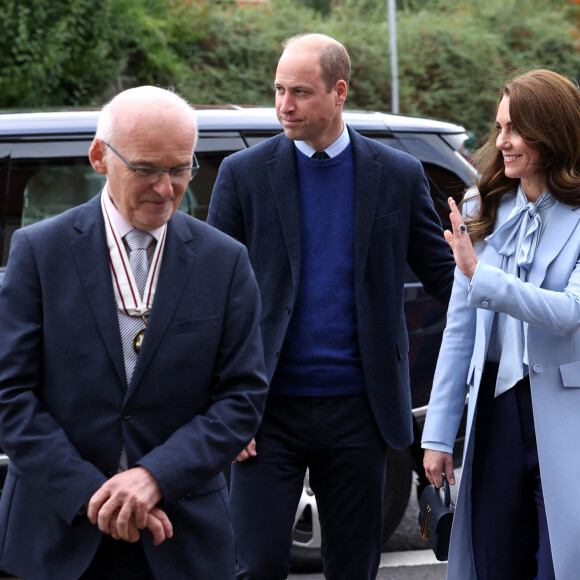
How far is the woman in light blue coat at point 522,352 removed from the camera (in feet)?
10.4

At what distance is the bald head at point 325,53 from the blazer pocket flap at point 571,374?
120cm

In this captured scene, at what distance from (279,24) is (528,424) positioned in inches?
683

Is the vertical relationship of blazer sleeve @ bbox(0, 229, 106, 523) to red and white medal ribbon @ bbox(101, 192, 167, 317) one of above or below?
below

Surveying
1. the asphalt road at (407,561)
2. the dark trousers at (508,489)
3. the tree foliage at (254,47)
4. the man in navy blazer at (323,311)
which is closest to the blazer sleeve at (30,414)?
the man in navy blazer at (323,311)

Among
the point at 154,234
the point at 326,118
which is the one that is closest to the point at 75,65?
the point at 326,118

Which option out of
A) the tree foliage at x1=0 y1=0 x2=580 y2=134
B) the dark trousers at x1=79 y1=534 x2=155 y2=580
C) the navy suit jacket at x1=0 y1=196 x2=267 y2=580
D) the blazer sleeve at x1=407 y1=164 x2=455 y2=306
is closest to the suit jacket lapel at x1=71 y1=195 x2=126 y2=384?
the navy suit jacket at x1=0 y1=196 x2=267 y2=580

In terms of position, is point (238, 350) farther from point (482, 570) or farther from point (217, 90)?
point (217, 90)

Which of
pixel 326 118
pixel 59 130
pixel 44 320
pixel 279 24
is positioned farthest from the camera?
pixel 279 24

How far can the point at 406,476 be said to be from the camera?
16.3 ft

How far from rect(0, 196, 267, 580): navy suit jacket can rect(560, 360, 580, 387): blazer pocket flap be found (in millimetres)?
1085

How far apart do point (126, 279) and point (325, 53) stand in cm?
148

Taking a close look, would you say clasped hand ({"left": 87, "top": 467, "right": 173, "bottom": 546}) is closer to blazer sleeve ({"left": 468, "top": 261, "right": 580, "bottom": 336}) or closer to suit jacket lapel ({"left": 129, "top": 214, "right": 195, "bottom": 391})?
suit jacket lapel ({"left": 129, "top": 214, "right": 195, "bottom": 391})

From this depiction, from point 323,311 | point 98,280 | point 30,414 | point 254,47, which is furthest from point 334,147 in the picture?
point 254,47

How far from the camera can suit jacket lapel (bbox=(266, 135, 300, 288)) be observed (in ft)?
11.7
